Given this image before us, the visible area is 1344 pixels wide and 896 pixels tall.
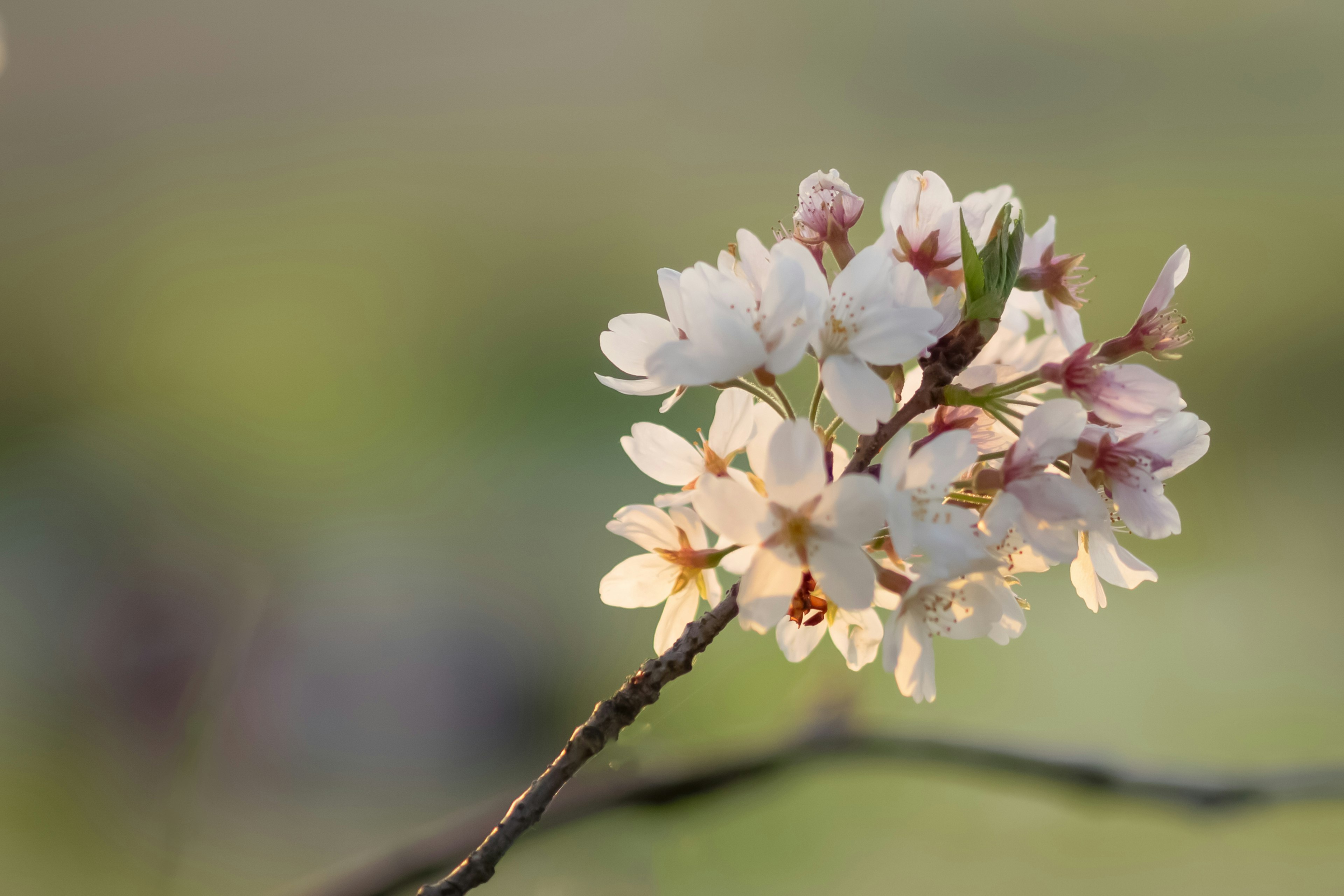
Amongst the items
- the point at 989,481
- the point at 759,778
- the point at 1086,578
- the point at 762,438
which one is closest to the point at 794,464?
the point at 762,438

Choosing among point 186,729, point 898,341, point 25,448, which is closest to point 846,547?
point 898,341

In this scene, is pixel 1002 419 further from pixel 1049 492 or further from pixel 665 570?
pixel 665 570

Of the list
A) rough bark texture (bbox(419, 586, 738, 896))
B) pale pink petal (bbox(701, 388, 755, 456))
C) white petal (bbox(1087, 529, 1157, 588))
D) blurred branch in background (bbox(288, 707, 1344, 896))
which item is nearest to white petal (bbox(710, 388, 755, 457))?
pale pink petal (bbox(701, 388, 755, 456))

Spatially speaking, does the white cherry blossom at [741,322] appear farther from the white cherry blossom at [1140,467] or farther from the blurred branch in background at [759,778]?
the blurred branch in background at [759,778]

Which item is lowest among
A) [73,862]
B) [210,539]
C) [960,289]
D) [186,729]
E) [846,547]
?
[73,862]

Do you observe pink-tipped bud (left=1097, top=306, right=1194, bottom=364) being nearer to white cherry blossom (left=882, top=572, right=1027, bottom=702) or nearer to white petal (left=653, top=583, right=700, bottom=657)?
white cherry blossom (left=882, top=572, right=1027, bottom=702)

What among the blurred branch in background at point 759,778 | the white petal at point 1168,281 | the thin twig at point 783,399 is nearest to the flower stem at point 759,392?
the thin twig at point 783,399

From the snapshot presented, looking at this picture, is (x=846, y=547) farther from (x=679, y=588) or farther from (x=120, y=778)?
(x=120, y=778)
